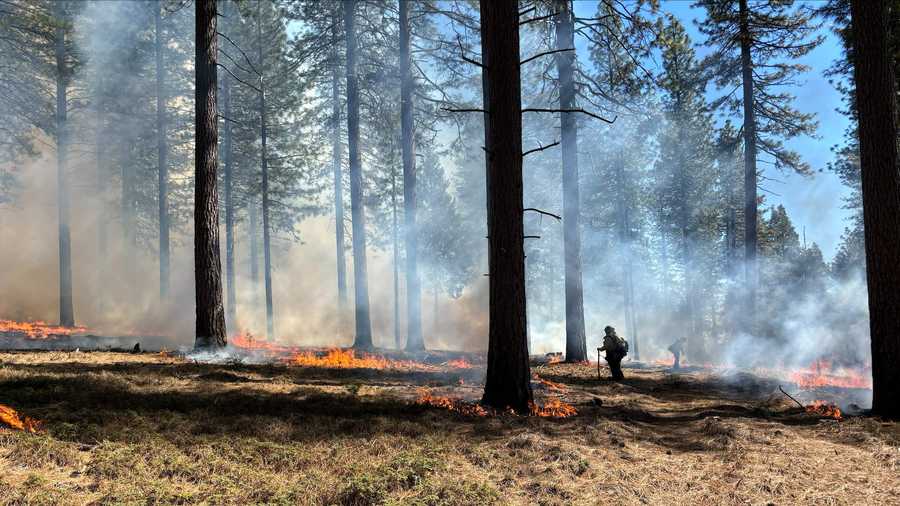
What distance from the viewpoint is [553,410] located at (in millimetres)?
7297

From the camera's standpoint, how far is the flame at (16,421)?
5.04 meters

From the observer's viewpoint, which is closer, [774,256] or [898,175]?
[898,175]

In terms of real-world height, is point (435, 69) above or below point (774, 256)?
above

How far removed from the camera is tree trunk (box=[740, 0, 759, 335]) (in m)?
17.3

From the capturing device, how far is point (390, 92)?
67.4ft

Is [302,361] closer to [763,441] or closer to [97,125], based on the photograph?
[763,441]

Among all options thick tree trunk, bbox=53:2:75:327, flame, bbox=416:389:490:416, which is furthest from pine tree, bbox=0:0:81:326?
flame, bbox=416:389:490:416

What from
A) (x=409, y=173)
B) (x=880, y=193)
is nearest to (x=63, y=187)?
(x=409, y=173)

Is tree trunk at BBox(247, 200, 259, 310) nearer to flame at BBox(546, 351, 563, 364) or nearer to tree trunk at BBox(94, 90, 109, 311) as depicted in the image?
tree trunk at BBox(94, 90, 109, 311)

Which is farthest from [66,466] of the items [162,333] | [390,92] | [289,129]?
[289,129]

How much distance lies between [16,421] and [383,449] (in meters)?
3.57

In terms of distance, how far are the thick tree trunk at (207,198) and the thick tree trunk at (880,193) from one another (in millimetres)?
11896

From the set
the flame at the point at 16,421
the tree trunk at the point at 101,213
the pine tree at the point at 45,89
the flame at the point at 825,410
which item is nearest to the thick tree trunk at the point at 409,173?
the flame at the point at 825,410

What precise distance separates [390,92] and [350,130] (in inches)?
117
